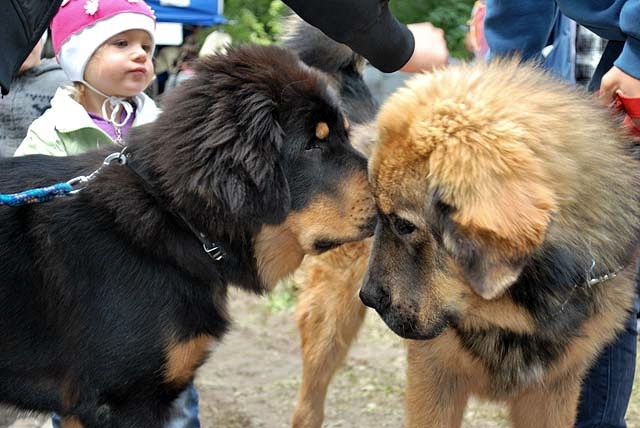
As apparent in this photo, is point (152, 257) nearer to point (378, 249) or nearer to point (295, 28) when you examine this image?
point (378, 249)

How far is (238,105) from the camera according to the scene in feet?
10.1

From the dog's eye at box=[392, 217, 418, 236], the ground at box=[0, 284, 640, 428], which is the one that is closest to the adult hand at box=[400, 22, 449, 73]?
the dog's eye at box=[392, 217, 418, 236]

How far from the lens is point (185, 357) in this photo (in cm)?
310

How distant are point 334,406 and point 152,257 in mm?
2371

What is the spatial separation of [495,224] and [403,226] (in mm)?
416

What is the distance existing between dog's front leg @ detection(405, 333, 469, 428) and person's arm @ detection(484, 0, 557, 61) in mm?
1242

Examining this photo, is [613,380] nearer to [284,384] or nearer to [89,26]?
[284,384]

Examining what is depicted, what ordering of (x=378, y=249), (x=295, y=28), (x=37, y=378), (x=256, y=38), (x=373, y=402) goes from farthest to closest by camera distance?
1. (x=256, y=38)
2. (x=373, y=402)
3. (x=295, y=28)
4. (x=37, y=378)
5. (x=378, y=249)

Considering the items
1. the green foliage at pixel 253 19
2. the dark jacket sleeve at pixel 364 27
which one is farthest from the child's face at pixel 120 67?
the green foliage at pixel 253 19

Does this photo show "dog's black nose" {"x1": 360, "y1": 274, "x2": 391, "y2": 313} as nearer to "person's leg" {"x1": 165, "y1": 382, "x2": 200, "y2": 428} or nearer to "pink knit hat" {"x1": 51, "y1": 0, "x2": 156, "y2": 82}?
"person's leg" {"x1": 165, "y1": 382, "x2": 200, "y2": 428}

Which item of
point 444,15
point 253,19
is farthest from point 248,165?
point 444,15

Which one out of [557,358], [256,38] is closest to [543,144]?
[557,358]

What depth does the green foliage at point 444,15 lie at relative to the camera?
9.11m

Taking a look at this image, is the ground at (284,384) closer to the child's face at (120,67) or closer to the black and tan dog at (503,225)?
the child's face at (120,67)
